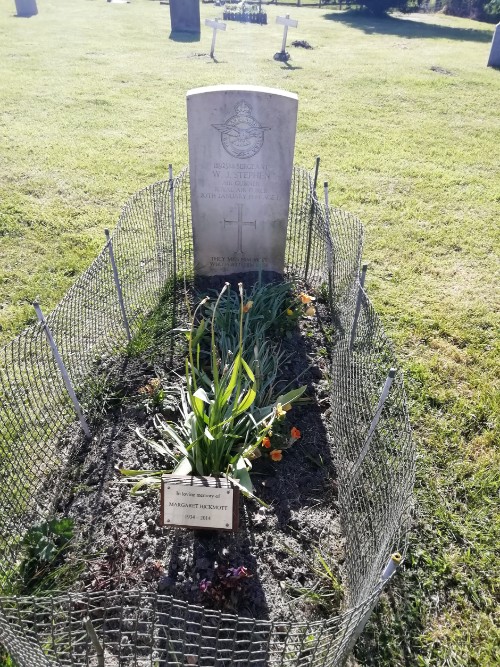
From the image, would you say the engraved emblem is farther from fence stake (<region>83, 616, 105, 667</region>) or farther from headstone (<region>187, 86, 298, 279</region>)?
fence stake (<region>83, 616, 105, 667</region>)

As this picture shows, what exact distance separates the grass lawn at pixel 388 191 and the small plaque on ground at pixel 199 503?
0.88 metres

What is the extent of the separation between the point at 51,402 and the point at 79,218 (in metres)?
3.30

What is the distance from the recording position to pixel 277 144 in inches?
173

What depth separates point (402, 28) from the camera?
2092cm

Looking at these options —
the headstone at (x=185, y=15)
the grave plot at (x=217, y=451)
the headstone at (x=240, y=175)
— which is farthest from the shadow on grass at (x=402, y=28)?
the grave plot at (x=217, y=451)

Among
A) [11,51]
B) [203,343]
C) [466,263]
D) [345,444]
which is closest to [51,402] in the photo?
[203,343]

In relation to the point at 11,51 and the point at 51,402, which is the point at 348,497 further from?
the point at 11,51

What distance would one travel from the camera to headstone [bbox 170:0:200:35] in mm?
17391

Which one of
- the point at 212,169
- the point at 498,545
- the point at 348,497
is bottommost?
the point at 498,545

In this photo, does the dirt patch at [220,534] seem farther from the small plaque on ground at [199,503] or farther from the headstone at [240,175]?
the headstone at [240,175]

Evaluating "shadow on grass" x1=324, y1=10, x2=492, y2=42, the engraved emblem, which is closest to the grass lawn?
the engraved emblem

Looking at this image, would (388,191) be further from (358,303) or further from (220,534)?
(220,534)

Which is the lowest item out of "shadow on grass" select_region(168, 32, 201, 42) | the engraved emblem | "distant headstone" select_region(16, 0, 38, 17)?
"shadow on grass" select_region(168, 32, 201, 42)

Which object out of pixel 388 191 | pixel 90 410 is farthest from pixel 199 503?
pixel 388 191
